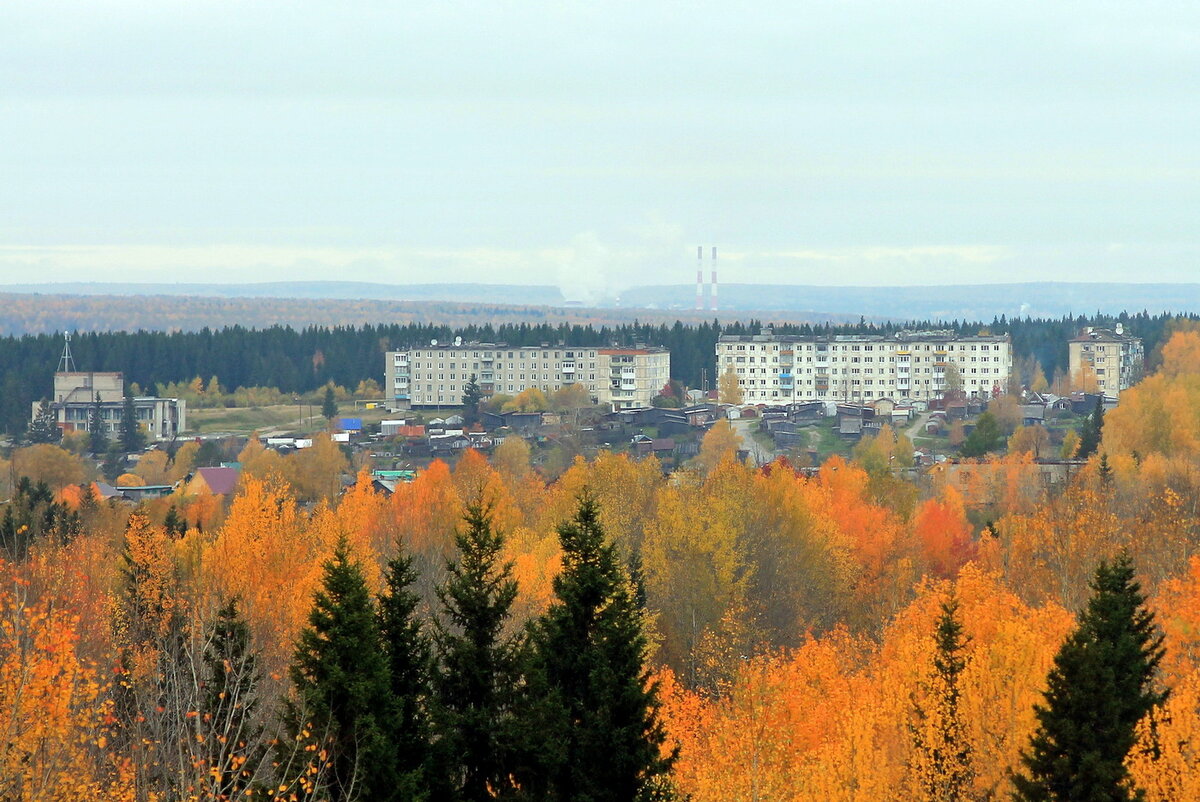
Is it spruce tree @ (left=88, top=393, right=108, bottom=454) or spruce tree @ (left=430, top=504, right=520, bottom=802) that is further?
spruce tree @ (left=88, top=393, right=108, bottom=454)

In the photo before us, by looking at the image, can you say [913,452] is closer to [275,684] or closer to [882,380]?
[882,380]

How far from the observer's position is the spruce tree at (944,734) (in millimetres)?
24391

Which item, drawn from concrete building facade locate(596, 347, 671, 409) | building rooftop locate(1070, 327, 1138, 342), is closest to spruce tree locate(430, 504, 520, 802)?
concrete building facade locate(596, 347, 671, 409)

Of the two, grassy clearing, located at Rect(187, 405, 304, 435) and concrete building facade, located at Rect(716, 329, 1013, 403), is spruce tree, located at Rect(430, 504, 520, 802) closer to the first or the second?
grassy clearing, located at Rect(187, 405, 304, 435)

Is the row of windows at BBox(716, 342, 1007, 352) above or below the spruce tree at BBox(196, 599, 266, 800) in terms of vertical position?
above

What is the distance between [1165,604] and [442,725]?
18.5 metres

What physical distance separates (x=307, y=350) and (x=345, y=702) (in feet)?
426

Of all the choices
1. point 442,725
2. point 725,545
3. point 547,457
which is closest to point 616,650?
point 442,725

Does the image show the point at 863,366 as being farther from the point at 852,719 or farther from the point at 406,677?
the point at 406,677

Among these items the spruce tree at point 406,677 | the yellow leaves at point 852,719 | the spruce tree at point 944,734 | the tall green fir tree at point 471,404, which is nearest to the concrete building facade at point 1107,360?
the tall green fir tree at point 471,404

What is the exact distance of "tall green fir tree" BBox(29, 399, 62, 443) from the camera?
107 metres

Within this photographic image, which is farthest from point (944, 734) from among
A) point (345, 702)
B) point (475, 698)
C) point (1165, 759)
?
point (345, 702)

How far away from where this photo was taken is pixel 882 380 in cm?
13125

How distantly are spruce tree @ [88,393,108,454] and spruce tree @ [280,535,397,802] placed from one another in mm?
90628
